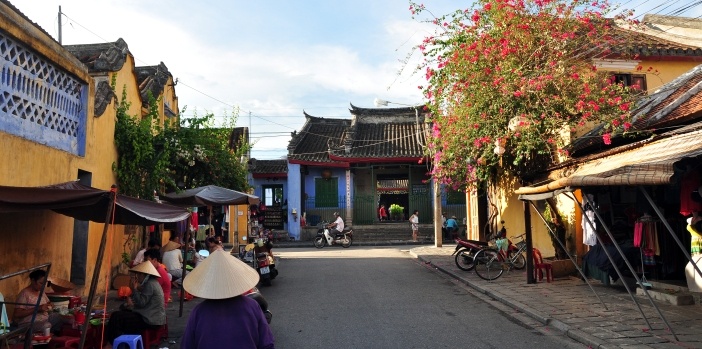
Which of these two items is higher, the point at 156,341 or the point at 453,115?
the point at 453,115

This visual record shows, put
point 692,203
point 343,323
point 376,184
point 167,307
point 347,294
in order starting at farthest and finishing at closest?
point 376,184 → point 347,294 → point 167,307 → point 343,323 → point 692,203

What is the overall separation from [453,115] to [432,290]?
4.57 metres

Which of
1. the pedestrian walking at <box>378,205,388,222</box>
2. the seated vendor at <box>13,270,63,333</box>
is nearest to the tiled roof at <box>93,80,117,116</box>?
the seated vendor at <box>13,270,63,333</box>

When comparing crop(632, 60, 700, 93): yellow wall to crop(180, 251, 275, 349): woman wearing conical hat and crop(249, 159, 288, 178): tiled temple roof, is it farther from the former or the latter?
crop(249, 159, 288, 178): tiled temple roof

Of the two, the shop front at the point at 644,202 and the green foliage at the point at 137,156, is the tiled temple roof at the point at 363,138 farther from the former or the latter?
the green foliage at the point at 137,156

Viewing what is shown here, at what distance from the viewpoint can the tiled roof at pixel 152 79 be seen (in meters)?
13.5

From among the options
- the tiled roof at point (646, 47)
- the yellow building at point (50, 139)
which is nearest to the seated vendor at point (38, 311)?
the yellow building at point (50, 139)

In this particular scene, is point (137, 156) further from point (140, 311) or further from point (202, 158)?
point (140, 311)

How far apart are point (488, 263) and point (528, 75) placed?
14.7 ft

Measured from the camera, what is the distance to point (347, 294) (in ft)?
34.5

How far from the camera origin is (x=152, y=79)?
14.4 m

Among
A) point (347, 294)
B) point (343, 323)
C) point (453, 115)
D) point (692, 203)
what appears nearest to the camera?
point (692, 203)

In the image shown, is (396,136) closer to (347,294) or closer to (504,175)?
(504,175)

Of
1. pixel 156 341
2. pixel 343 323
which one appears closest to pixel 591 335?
pixel 343 323
